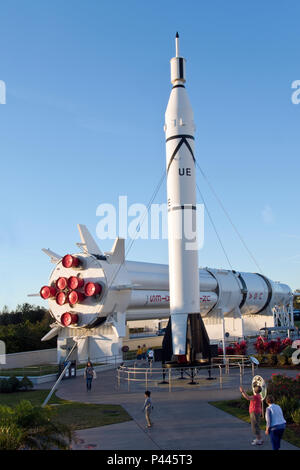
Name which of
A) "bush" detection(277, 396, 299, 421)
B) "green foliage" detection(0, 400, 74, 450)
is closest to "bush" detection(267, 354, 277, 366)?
"bush" detection(277, 396, 299, 421)

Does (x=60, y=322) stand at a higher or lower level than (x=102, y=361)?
higher

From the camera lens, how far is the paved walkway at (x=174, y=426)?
1060cm

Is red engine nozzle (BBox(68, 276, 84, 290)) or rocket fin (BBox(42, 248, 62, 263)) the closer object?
red engine nozzle (BBox(68, 276, 84, 290))

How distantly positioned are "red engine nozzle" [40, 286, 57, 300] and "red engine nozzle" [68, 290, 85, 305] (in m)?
1.64

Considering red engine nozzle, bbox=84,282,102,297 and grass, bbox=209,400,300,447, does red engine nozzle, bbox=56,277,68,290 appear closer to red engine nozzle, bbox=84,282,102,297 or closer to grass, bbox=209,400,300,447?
red engine nozzle, bbox=84,282,102,297

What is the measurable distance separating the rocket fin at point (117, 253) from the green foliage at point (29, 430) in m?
22.2

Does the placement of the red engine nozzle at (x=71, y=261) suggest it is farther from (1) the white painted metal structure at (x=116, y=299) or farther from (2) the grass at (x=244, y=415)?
(2) the grass at (x=244, y=415)

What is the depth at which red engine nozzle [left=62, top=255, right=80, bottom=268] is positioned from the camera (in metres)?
31.1

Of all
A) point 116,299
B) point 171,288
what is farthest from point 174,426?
point 116,299

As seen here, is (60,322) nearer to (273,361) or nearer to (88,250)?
(88,250)

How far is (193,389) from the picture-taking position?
63.3 feet

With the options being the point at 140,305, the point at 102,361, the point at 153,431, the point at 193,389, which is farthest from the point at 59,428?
the point at 140,305
